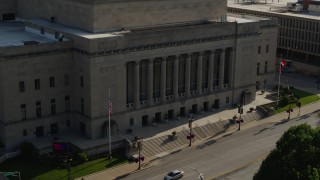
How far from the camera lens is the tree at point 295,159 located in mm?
73688

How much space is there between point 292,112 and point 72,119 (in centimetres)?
5159

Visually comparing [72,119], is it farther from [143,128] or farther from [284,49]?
[284,49]

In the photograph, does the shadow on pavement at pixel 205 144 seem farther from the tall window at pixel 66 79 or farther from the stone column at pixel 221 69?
the tall window at pixel 66 79

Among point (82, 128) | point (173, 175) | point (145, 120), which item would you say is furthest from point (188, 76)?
point (173, 175)

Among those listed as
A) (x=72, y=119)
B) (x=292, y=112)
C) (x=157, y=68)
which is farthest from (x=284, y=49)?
(x=72, y=119)

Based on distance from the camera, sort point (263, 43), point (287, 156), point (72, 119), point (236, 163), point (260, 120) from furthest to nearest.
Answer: point (263, 43), point (260, 120), point (72, 119), point (236, 163), point (287, 156)

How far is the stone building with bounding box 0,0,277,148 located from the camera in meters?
106

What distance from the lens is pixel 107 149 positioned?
10544cm

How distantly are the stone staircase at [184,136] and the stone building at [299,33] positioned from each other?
49340 millimetres

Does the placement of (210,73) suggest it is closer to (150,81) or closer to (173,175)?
(150,81)

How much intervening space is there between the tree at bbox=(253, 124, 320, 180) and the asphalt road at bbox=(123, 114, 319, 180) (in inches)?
807

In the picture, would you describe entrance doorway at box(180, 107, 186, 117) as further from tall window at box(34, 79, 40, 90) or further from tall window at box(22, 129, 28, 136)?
tall window at box(22, 129, 28, 136)

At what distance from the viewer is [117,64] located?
109312 mm

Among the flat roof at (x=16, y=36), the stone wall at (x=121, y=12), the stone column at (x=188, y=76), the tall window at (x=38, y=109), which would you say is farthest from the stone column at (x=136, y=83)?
the tall window at (x=38, y=109)
